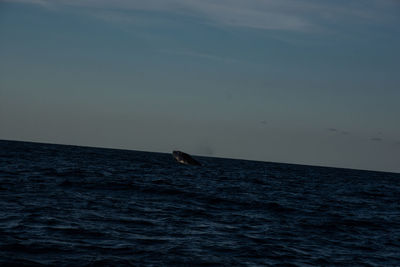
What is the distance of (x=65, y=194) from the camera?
2706 centimetres

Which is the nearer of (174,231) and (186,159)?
(174,231)

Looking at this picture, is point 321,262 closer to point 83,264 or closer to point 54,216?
point 83,264

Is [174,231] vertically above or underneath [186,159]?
underneath

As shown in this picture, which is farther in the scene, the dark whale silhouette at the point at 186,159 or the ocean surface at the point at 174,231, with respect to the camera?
the dark whale silhouette at the point at 186,159

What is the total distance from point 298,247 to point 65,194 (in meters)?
15.5

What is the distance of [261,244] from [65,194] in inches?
567

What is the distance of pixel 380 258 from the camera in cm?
1745

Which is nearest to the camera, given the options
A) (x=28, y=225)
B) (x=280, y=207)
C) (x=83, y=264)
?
(x=83, y=264)

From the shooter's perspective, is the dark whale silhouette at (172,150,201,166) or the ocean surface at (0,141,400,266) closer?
the ocean surface at (0,141,400,266)

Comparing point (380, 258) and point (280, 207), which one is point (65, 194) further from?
point (380, 258)

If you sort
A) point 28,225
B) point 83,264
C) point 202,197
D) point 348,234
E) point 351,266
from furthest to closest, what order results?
point 202,197 → point 348,234 → point 28,225 → point 351,266 → point 83,264

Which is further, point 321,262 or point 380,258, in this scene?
point 380,258

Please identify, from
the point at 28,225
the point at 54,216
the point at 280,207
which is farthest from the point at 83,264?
the point at 280,207

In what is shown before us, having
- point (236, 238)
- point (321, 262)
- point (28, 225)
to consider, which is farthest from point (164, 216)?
point (321, 262)
